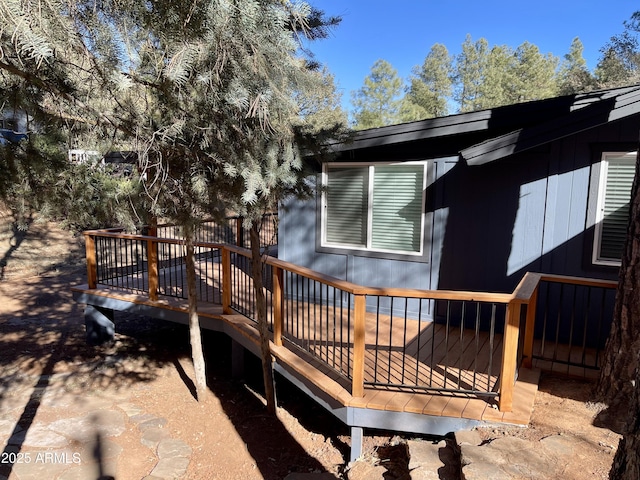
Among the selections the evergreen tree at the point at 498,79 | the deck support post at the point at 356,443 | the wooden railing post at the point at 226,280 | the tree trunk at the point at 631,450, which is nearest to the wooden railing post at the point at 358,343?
the deck support post at the point at 356,443

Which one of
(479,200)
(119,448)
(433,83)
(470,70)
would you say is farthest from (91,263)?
→ (470,70)

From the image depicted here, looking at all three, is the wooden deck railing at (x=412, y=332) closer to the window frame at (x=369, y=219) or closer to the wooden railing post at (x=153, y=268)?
the wooden railing post at (x=153, y=268)

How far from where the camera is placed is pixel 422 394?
11.6 ft

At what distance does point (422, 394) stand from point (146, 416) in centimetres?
309

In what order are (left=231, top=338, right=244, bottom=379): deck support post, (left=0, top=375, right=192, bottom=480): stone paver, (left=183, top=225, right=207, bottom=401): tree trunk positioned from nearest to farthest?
(left=0, top=375, right=192, bottom=480): stone paver
(left=183, top=225, right=207, bottom=401): tree trunk
(left=231, top=338, right=244, bottom=379): deck support post

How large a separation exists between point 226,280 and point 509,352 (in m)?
3.44

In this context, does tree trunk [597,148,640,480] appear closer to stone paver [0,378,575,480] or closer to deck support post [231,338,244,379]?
stone paver [0,378,575,480]

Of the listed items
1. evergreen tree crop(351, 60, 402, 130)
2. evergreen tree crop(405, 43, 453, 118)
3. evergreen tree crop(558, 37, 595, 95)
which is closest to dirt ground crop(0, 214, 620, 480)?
evergreen tree crop(558, 37, 595, 95)

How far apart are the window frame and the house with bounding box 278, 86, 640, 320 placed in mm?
14

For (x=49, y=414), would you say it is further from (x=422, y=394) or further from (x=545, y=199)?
(x=545, y=199)

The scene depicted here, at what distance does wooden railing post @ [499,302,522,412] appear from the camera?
3.11 metres

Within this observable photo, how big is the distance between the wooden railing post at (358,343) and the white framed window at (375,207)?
95.5 inches

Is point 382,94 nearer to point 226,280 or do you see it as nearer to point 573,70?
point 573,70

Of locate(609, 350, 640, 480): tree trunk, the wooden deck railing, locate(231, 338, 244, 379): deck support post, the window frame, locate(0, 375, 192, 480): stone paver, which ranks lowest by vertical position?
locate(0, 375, 192, 480): stone paver
